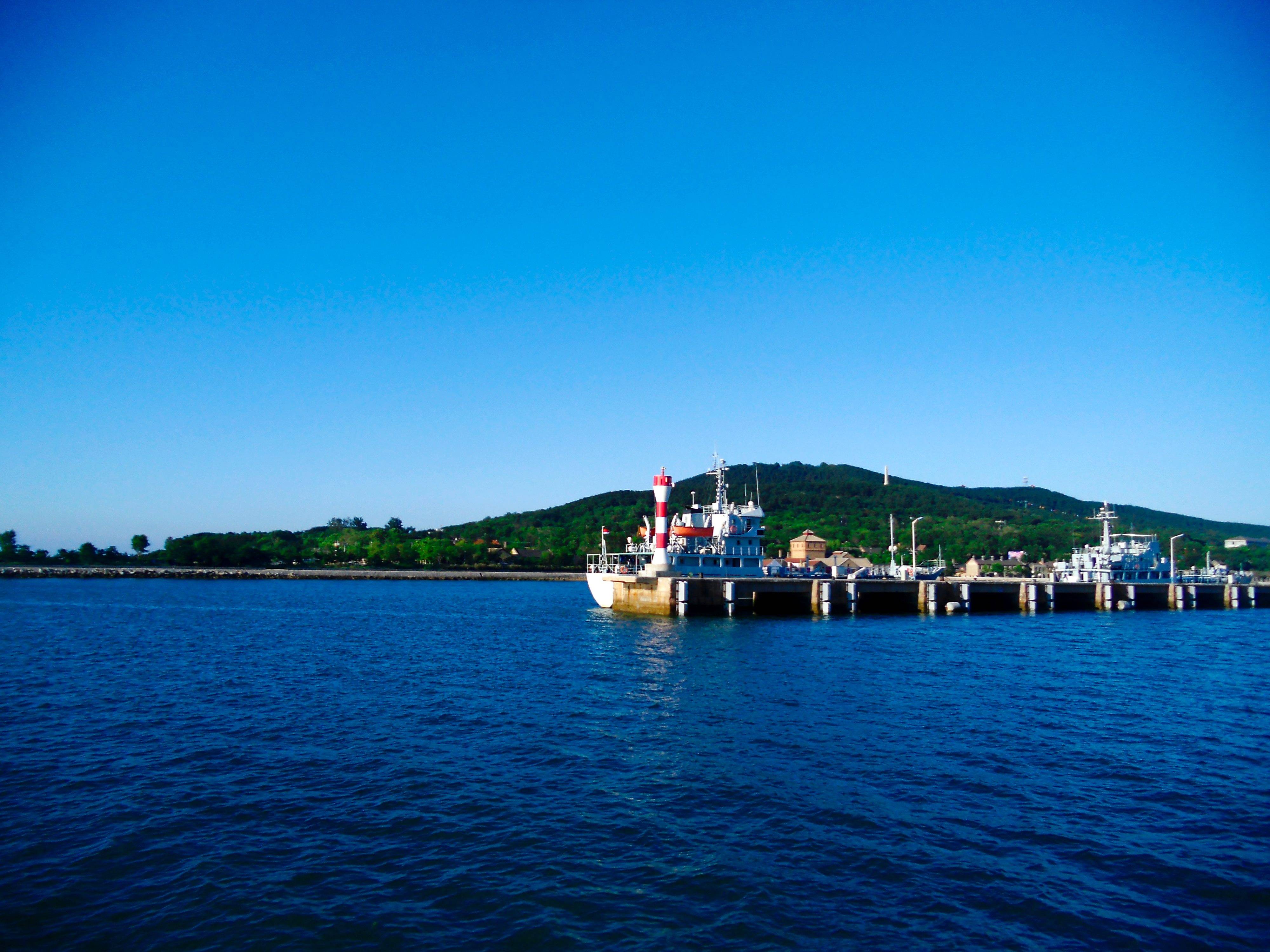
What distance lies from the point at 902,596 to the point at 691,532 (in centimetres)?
2627

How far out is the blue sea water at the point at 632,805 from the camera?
15008 millimetres

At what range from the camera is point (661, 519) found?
78.1 m

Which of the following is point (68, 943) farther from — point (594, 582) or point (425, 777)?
point (594, 582)

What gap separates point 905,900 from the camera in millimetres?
15750

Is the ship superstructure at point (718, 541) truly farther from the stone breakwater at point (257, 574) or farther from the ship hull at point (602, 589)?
the stone breakwater at point (257, 574)

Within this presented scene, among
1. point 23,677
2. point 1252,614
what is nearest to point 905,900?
point 23,677

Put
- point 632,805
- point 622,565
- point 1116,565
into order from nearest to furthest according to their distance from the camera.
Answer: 1. point 632,805
2. point 622,565
3. point 1116,565

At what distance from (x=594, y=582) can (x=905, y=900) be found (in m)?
70.4

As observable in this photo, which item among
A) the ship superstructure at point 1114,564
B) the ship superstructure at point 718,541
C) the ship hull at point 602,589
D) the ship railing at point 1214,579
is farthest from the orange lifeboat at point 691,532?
the ship railing at point 1214,579

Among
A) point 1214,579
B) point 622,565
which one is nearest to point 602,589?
point 622,565

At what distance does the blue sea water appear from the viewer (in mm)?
15008

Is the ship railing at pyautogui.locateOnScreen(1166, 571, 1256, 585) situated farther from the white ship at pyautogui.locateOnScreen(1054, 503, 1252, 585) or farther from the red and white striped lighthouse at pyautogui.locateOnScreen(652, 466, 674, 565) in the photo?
the red and white striped lighthouse at pyautogui.locateOnScreen(652, 466, 674, 565)

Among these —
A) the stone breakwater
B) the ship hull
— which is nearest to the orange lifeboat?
the ship hull

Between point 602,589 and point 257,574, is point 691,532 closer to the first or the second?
point 602,589
